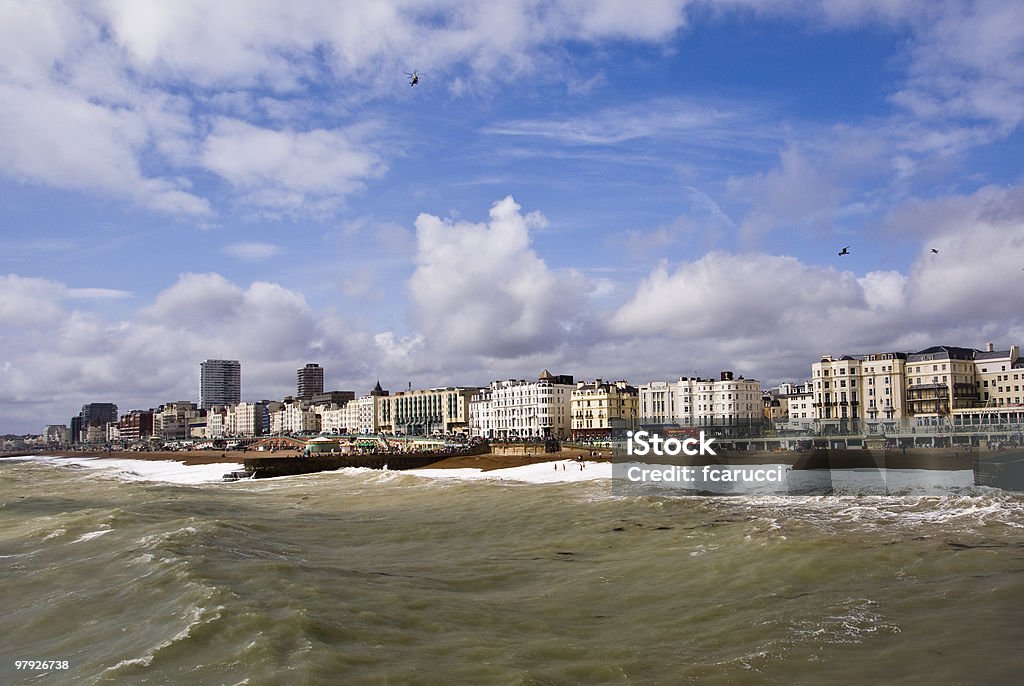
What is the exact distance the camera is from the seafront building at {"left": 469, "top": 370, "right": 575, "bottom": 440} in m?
146

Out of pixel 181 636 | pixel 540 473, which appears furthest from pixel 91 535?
pixel 540 473

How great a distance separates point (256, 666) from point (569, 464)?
2373 inches

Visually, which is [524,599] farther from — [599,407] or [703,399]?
[703,399]

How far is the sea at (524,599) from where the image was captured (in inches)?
434

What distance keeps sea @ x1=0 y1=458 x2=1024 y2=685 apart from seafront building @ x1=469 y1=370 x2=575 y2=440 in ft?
370

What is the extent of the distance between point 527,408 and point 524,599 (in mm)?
133229

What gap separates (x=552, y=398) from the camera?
148 m

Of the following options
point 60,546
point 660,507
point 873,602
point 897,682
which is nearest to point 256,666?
point 897,682

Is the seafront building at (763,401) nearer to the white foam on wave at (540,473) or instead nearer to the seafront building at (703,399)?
the seafront building at (703,399)

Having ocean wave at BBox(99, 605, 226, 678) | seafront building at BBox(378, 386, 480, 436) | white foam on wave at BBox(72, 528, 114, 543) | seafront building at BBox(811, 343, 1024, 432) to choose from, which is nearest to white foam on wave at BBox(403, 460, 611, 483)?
white foam on wave at BBox(72, 528, 114, 543)

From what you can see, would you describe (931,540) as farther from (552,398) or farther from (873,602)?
(552,398)

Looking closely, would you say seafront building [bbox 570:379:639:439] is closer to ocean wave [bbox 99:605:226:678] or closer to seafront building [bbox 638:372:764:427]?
seafront building [bbox 638:372:764:427]

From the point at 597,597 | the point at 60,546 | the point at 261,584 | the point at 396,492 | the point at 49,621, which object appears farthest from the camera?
the point at 396,492

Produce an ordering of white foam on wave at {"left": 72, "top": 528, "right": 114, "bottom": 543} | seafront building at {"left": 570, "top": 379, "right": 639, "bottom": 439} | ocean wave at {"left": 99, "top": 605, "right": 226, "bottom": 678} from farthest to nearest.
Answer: seafront building at {"left": 570, "top": 379, "right": 639, "bottom": 439}, white foam on wave at {"left": 72, "top": 528, "right": 114, "bottom": 543}, ocean wave at {"left": 99, "top": 605, "right": 226, "bottom": 678}
